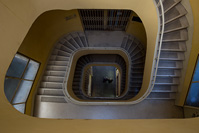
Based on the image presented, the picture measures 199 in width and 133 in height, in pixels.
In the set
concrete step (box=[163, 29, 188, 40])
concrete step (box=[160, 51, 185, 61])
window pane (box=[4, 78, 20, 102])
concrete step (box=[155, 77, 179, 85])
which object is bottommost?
window pane (box=[4, 78, 20, 102])

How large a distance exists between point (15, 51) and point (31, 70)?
103 inches

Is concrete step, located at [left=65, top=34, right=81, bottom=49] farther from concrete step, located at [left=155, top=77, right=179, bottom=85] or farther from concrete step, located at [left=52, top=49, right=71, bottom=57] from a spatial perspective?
concrete step, located at [left=155, top=77, right=179, bottom=85]

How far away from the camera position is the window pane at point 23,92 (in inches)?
202

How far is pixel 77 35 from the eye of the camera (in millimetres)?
8703

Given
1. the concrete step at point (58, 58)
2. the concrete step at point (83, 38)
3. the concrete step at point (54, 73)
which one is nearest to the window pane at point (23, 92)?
the concrete step at point (54, 73)

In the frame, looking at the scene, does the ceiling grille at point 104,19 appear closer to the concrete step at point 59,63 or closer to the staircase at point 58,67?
the staircase at point 58,67

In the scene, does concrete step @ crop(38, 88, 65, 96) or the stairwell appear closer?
the stairwell

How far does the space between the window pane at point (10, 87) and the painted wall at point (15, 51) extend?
60.6 inches

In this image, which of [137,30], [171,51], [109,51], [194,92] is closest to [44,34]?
[109,51]

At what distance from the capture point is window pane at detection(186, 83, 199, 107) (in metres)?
4.55

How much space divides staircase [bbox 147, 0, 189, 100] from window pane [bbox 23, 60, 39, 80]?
5.30 meters

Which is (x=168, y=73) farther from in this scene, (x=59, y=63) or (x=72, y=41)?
(x=72, y=41)

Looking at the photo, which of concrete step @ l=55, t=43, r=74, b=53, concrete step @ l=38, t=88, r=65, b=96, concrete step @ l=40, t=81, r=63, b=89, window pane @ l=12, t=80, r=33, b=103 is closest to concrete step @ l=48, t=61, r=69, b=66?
concrete step @ l=55, t=43, r=74, b=53

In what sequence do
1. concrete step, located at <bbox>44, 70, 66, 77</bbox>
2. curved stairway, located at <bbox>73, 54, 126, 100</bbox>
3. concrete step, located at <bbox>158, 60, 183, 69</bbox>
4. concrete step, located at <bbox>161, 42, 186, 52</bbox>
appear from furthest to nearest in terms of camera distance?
curved stairway, located at <bbox>73, 54, 126, 100</bbox>
concrete step, located at <bbox>44, 70, 66, 77</bbox>
concrete step, located at <bbox>158, 60, 183, 69</bbox>
concrete step, located at <bbox>161, 42, 186, 52</bbox>
